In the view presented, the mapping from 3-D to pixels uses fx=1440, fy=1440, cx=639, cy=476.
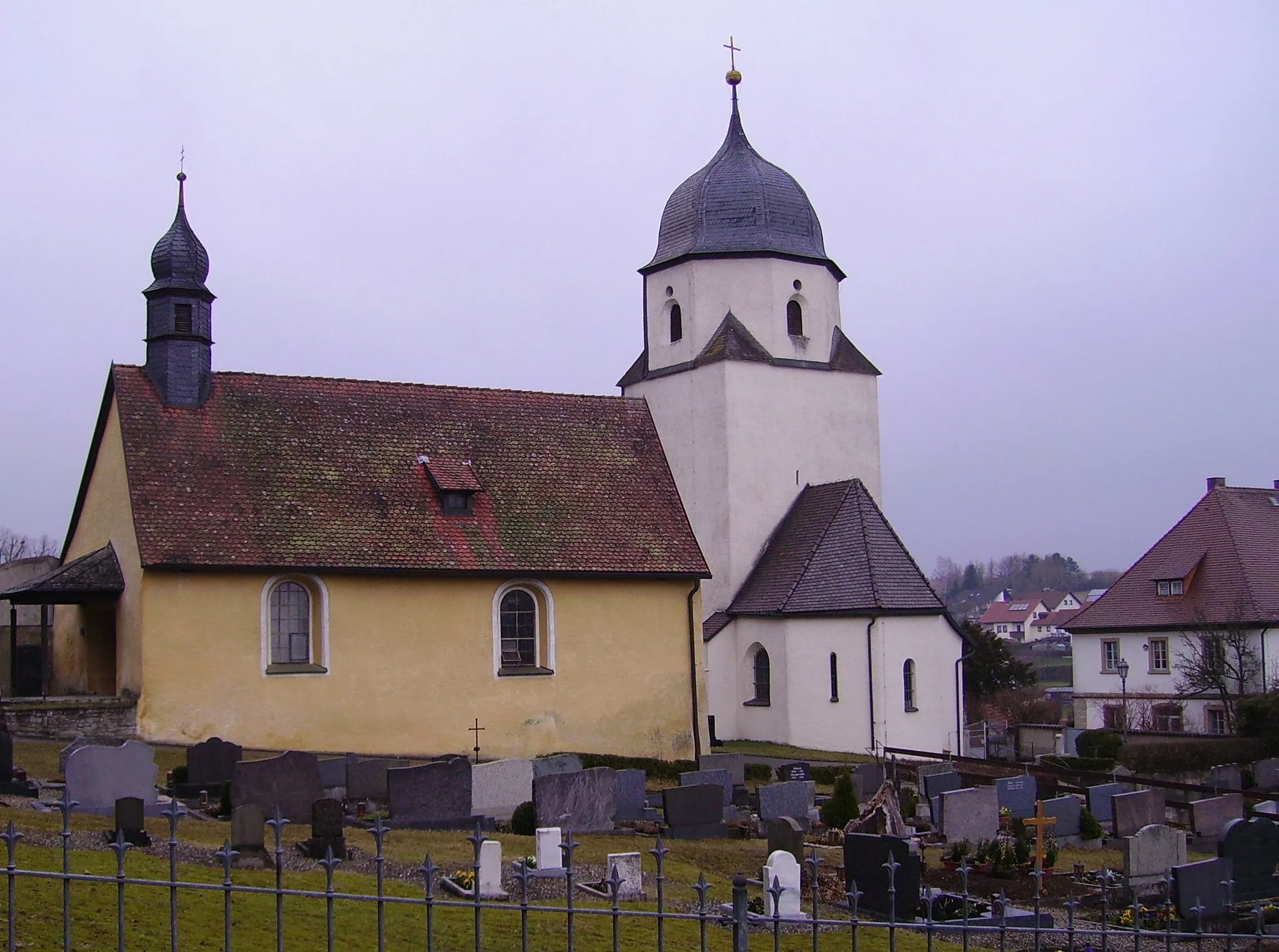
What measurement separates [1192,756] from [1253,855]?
60.1 ft

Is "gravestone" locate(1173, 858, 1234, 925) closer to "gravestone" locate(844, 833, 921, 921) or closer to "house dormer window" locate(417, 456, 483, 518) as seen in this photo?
"gravestone" locate(844, 833, 921, 921)

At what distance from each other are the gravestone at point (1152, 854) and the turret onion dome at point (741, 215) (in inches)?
919

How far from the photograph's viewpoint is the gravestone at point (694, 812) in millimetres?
19312

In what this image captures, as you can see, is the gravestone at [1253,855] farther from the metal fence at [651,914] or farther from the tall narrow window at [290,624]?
the tall narrow window at [290,624]

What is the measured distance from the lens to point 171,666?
24859 millimetres

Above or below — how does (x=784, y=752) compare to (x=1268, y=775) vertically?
above

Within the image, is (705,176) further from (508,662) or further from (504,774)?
(504,774)

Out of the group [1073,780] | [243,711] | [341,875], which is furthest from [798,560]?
[341,875]

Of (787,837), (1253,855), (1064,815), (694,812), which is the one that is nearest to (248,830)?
(787,837)

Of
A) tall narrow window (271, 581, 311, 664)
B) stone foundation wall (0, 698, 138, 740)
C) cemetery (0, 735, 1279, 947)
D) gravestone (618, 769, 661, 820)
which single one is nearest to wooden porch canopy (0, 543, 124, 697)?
stone foundation wall (0, 698, 138, 740)

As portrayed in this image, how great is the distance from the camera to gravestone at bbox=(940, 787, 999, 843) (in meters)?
19.6

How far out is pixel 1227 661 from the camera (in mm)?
40281

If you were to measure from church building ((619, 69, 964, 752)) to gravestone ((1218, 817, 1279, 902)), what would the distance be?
51.0ft

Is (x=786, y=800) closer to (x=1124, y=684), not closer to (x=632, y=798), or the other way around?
(x=632, y=798)
